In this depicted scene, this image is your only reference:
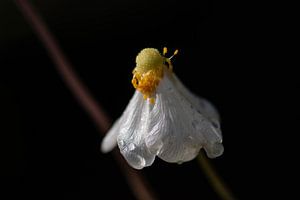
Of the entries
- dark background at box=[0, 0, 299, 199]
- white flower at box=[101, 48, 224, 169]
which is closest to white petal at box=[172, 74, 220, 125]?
white flower at box=[101, 48, 224, 169]

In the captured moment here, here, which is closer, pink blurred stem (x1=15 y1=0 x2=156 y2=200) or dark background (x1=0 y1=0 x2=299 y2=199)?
pink blurred stem (x1=15 y1=0 x2=156 y2=200)

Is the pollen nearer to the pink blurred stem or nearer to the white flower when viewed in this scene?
the white flower

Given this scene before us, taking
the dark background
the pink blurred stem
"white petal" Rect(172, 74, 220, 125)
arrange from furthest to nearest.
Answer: the dark background < the pink blurred stem < "white petal" Rect(172, 74, 220, 125)

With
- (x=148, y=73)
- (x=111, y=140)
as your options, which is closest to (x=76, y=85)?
(x=111, y=140)

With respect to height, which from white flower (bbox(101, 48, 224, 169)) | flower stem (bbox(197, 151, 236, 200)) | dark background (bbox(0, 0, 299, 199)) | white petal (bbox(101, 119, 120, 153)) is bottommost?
flower stem (bbox(197, 151, 236, 200))

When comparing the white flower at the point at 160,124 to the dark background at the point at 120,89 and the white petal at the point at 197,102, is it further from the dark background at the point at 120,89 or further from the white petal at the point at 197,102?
the dark background at the point at 120,89

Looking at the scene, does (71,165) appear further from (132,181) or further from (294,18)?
(294,18)

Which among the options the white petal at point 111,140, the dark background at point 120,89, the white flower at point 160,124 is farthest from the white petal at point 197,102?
the dark background at point 120,89

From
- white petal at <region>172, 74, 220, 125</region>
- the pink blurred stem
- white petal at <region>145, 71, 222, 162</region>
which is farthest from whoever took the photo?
the pink blurred stem

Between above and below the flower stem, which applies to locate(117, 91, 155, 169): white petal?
above
